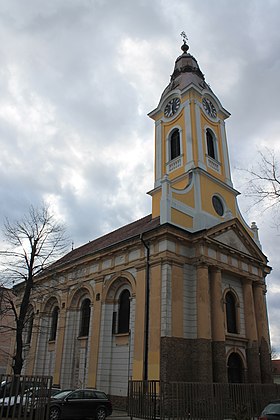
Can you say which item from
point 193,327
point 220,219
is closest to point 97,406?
point 193,327

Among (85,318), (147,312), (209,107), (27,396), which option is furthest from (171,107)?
(27,396)

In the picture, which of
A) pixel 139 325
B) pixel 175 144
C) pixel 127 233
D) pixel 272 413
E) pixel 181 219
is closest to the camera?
pixel 272 413

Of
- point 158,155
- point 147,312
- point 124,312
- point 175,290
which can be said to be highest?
point 158,155

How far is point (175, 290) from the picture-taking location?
760 inches

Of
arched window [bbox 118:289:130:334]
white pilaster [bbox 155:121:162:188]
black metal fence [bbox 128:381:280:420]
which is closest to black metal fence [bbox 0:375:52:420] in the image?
black metal fence [bbox 128:381:280:420]

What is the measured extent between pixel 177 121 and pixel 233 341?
1598 centimetres

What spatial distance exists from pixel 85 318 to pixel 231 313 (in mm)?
9883

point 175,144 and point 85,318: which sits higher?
point 175,144

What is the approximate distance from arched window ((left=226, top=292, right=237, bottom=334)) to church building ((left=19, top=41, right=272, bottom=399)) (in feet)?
0.21

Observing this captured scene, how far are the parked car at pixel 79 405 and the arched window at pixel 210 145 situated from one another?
18163mm

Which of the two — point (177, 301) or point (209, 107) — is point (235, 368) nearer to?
point (177, 301)

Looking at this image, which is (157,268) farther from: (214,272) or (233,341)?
(233,341)

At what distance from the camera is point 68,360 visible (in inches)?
961

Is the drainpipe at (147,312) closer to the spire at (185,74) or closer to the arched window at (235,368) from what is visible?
the arched window at (235,368)
